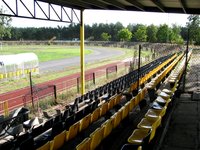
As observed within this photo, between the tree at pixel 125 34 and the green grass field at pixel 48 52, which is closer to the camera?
the green grass field at pixel 48 52

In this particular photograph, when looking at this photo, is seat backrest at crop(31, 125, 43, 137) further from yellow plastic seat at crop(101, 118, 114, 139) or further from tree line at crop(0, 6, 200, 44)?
tree line at crop(0, 6, 200, 44)

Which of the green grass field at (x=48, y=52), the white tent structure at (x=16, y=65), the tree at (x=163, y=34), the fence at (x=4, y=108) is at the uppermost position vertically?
the tree at (x=163, y=34)

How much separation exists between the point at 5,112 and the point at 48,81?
12091 mm

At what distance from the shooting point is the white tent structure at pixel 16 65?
2412cm

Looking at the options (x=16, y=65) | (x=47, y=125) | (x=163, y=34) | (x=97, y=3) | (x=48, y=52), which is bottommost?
(x=48, y=52)

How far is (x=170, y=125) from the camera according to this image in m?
9.41

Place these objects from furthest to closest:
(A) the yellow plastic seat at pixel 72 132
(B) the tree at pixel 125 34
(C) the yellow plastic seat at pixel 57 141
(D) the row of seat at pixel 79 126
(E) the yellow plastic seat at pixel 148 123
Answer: (B) the tree at pixel 125 34
(E) the yellow plastic seat at pixel 148 123
(A) the yellow plastic seat at pixel 72 132
(D) the row of seat at pixel 79 126
(C) the yellow plastic seat at pixel 57 141

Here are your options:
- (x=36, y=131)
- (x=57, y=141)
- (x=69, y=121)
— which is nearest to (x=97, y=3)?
(x=69, y=121)

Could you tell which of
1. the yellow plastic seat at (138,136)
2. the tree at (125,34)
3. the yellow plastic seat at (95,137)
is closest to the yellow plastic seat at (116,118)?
the yellow plastic seat at (138,136)

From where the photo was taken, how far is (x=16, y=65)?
25.5 metres

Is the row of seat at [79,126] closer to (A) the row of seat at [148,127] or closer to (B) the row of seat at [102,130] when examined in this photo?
(B) the row of seat at [102,130]

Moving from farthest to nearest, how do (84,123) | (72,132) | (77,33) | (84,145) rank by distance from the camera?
(77,33), (84,123), (72,132), (84,145)

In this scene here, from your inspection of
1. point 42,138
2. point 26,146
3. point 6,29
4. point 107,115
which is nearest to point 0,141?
point 42,138

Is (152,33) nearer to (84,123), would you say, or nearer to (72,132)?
(84,123)
